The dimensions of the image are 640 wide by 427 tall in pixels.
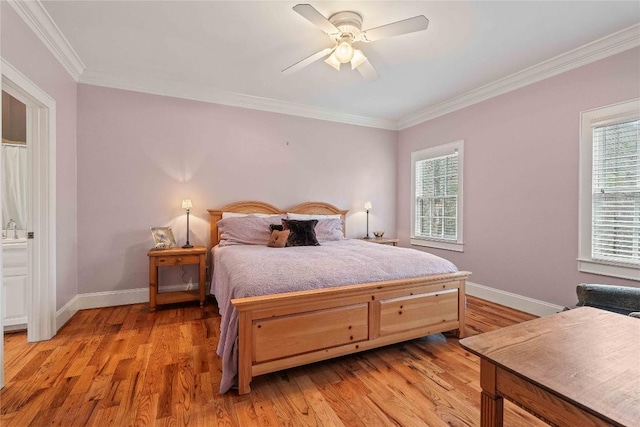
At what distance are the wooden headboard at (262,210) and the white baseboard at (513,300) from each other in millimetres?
1953

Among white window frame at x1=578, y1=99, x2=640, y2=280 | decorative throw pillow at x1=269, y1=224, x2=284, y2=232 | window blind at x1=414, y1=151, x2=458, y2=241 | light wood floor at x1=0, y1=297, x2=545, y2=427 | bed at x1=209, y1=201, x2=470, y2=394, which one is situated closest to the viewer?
light wood floor at x1=0, y1=297, x2=545, y2=427

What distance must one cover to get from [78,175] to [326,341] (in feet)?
10.4

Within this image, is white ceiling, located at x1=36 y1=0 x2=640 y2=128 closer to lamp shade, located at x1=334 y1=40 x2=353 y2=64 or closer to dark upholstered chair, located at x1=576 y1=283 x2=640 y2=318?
lamp shade, located at x1=334 y1=40 x2=353 y2=64

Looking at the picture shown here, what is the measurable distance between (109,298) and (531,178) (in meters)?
4.86

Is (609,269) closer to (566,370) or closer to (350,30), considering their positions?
(566,370)

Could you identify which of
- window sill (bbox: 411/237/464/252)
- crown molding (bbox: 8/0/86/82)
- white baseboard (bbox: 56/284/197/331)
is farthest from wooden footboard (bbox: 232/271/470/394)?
crown molding (bbox: 8/0/86/82)

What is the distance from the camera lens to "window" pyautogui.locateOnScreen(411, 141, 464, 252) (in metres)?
3.98

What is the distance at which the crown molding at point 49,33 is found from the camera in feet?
6.72

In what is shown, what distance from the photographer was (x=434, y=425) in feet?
5.06

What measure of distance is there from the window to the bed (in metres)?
1.68

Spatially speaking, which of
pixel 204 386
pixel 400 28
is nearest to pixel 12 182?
pixel 204 386

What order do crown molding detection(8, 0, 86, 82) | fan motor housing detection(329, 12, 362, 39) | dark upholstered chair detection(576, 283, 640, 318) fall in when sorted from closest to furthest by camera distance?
Result: dark upholstered chair detection(576, 283, 640, 318), crown molding detection(8, 0, 86, 82), fan motor housing detection(329, 12, 362, 39)

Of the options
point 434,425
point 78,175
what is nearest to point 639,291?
point 434,425

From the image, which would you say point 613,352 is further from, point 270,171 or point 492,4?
point 270,171
